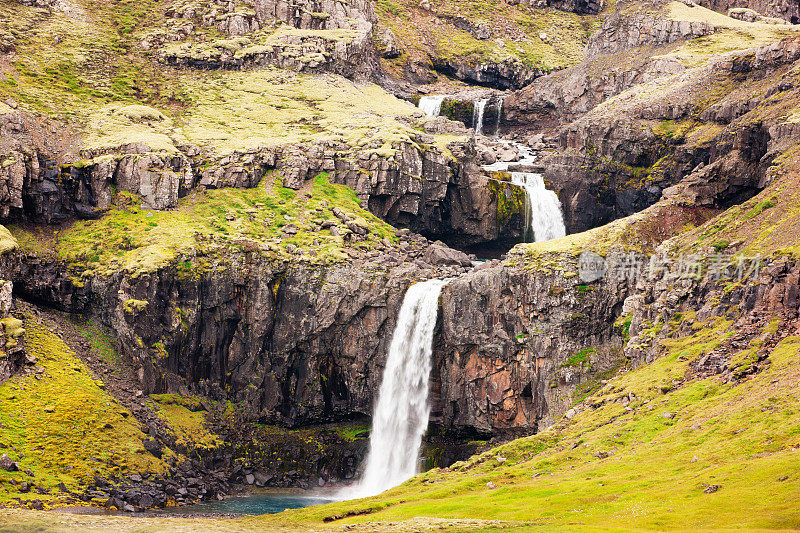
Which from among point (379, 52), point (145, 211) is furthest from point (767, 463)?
point (379, 52)

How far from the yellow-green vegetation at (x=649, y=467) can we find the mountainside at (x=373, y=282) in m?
0.25

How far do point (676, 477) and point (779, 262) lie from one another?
2392cm

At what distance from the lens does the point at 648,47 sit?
127688 millimetres

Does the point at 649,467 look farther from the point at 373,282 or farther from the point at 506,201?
the point at 506,201

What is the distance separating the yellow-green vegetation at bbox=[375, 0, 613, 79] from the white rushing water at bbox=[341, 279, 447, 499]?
8643cm

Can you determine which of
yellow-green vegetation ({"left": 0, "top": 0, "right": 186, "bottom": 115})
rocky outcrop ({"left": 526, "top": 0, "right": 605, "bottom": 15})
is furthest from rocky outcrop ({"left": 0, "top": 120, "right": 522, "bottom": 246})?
rocky outcrop ({"left": 526, "top": 0, "right": 605, "bottom": 15})

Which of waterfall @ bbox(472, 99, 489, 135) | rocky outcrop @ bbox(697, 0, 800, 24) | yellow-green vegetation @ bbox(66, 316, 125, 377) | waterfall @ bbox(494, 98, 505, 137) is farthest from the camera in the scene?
rocky outcrop @ bbox(697, 0, 800, 24)

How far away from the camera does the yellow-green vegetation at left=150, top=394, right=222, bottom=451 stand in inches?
2972

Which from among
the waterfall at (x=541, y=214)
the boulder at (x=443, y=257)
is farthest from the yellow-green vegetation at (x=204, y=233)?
the waterfall at (x=541, y=214)

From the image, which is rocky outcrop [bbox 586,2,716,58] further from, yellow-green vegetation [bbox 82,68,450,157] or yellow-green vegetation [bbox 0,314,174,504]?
yellow-green vegetation [bbox 0,314,174,504]

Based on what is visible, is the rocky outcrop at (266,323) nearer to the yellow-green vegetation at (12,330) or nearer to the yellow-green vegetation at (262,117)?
the yellow-green vegetation at (12,330)

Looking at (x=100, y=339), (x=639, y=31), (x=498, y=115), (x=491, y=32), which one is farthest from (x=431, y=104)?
(x=100, y=339)

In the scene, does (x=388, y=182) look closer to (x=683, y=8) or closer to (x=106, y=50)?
(x=106, y=50)

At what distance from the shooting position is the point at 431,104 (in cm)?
13762
